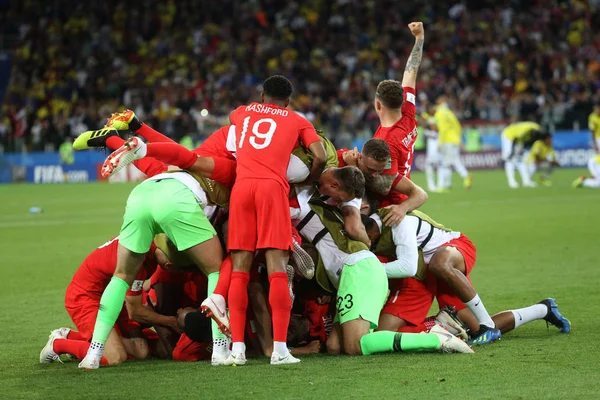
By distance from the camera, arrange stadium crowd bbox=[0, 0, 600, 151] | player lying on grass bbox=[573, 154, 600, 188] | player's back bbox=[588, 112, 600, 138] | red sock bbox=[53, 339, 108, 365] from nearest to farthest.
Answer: red sock bbox=[53, 339, 108, 365], player lying on grass bbox=[573, 154, 600, 188], player's back bbox=[588, 112, 600, 138], stadium crowd bbox=[0, 0, 600, 151]

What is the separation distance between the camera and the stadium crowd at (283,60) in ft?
108

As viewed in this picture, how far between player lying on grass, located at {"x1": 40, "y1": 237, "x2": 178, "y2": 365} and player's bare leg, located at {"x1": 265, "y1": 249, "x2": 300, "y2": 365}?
90 centimetres

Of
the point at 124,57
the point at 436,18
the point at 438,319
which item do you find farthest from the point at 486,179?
the point at 438,319

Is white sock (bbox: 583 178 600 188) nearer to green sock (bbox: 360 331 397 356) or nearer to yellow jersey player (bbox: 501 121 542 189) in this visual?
yellow jersey player (bbox: 501 121 542 189)

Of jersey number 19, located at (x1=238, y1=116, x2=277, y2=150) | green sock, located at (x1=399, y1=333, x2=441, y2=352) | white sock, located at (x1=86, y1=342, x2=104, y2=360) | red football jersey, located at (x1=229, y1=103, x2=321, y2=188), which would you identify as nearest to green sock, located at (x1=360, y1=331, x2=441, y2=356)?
green sock, located at (x1=399, y1=333, x2=441, y2=352)

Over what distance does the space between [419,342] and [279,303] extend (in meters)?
1.01

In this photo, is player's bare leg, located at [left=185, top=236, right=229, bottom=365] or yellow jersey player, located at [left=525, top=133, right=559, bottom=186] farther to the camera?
yellow jersey player, located at [left=525, top=133, right=559, bottom=186]

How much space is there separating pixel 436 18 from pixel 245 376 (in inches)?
1298

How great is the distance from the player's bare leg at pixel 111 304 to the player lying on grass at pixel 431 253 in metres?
1.85

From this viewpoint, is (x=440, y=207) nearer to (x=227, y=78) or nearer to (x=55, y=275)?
(x=55, y=275)

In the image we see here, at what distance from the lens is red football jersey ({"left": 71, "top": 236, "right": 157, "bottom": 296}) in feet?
23.1

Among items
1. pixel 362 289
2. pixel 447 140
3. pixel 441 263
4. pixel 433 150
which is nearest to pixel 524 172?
pixel 447 140

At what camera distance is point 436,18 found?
3738 cm

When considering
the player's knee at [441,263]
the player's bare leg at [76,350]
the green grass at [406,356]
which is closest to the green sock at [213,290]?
the green grass at [406,356]
